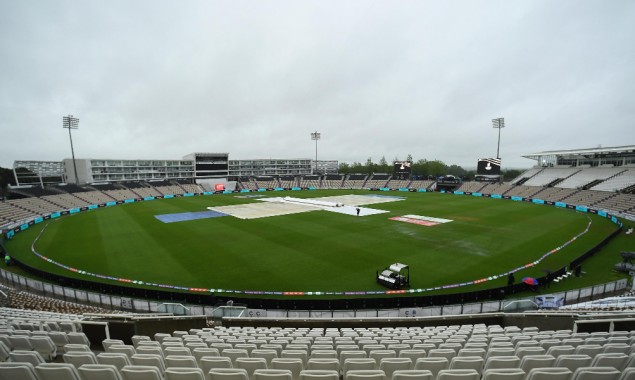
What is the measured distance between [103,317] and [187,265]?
15.2m

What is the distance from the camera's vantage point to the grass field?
22734 millimetres

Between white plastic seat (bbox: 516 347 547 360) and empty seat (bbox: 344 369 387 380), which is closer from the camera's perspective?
empty seat (bbox: 344 369 387 380)

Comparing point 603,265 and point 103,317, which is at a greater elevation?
point 103,317

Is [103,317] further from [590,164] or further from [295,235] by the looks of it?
[590,164]

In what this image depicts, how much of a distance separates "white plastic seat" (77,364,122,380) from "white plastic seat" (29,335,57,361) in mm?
3615

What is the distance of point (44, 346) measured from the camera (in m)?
6.52

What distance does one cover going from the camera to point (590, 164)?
7419 centimetres

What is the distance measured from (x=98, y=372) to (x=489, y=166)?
93.3 m

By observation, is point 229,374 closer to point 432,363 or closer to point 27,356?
point 432,363

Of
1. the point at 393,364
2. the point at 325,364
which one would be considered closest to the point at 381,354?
the point at 393,364

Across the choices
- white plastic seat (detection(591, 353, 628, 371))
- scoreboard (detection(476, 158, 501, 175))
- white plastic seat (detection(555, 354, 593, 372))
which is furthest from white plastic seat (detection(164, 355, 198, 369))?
scoreboard (detection(476, 158, 501, 175))

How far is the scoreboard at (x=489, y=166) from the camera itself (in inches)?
3174

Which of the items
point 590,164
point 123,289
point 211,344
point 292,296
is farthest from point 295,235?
point 590,164

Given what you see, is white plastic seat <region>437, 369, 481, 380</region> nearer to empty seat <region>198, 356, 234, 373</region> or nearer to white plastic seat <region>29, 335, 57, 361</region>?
empty seat <region>198, 356, 234, 373</region>
